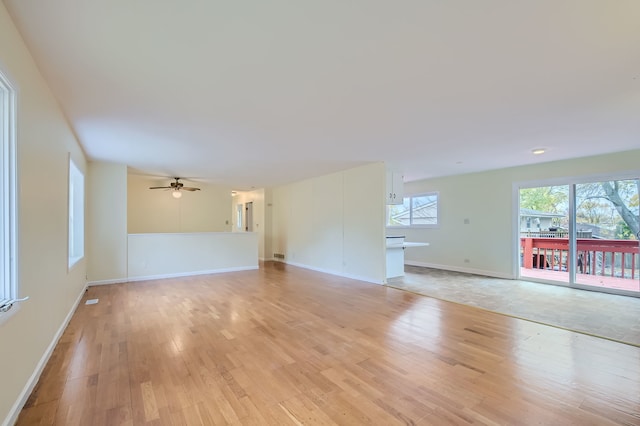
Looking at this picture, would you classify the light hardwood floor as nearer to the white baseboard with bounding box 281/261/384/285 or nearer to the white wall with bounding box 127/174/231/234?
the white baseboard with bounding box 281/261/384/285

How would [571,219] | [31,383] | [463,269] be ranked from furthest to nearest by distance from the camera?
[463,269] → [571,219] → [31,383]

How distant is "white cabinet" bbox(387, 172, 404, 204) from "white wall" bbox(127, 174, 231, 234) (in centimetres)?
553

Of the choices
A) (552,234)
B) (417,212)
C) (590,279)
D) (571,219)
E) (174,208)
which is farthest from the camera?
(174,208)

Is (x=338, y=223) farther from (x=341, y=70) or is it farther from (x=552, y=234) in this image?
(x=341, y=70)

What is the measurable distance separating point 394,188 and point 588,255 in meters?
3.63

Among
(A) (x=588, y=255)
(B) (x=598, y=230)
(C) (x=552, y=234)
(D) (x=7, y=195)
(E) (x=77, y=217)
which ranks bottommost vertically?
(A) (x=588, y=255)

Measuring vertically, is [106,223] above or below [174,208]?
below

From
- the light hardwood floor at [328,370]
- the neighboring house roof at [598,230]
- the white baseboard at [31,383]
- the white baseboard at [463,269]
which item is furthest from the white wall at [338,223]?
the white baseboard at [31,383]

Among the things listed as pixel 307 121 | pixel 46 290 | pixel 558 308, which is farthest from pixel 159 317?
pixel 558 308

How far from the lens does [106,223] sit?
5.53 meters

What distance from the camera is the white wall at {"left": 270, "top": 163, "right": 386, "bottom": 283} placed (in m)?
5.62

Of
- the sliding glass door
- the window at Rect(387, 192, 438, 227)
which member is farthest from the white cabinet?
the sliding glass door

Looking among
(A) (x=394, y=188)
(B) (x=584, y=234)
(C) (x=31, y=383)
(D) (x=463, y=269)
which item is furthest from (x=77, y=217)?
(B) (x=584, y=234)

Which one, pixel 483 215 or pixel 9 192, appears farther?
pixel 483 215
